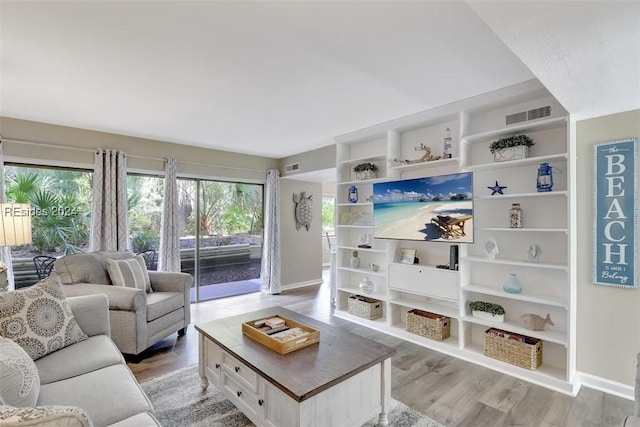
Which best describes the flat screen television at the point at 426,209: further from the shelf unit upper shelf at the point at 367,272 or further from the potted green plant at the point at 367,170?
the shelf unit upper shelf at the point at 367,272

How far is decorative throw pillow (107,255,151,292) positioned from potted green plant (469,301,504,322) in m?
3.40

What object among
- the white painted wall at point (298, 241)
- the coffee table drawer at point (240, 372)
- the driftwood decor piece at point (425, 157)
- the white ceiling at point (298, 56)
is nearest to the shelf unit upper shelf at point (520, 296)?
the driftwood decor piece at point (425, 157)

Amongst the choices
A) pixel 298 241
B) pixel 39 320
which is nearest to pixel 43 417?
pixel 39 320

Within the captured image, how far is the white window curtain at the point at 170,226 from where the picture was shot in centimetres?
450

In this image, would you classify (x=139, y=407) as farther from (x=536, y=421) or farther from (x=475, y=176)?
(x=475, y=176)

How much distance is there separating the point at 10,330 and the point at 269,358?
1449 millimetres

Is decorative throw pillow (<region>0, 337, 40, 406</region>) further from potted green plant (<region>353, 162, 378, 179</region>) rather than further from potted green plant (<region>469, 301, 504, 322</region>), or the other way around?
potted green plant (<region>353, 162, 378, 179</region>)

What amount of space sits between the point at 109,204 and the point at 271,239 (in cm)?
249

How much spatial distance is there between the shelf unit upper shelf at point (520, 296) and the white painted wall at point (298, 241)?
3.58m

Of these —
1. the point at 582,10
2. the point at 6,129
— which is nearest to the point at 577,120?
the point at 582,10

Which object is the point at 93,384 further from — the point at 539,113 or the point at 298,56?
the point at 539,113

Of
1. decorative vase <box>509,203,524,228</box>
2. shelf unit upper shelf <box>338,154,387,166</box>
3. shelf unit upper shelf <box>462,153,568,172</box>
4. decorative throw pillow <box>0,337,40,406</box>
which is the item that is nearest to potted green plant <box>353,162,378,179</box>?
shelf unit upper shelf <box>338,154,387,166</box>

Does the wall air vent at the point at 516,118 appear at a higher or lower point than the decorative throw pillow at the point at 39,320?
higher

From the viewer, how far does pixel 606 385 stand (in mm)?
2457
